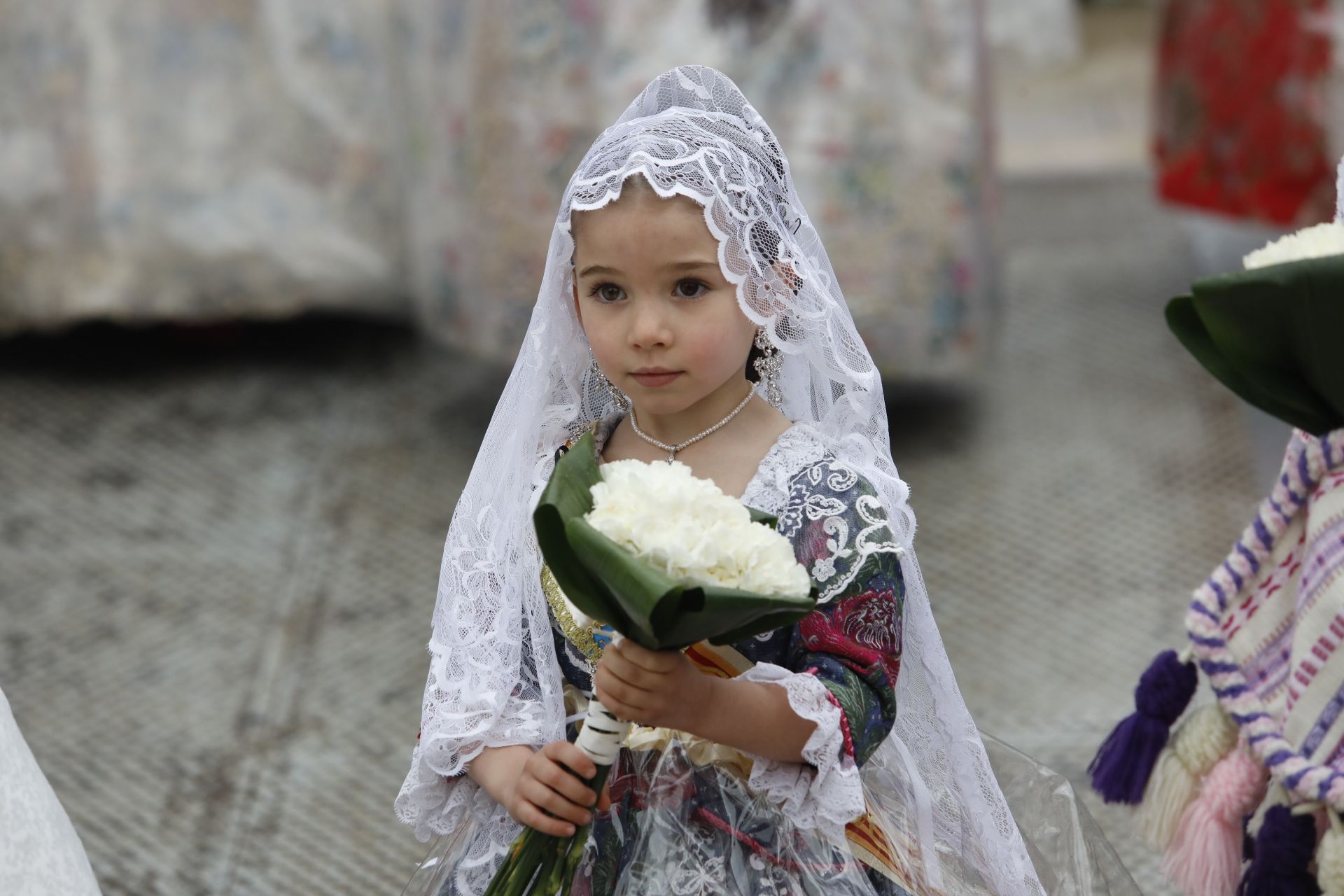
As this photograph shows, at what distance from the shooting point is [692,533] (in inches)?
54.1

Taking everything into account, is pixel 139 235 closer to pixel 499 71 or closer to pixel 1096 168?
pixel 499 71

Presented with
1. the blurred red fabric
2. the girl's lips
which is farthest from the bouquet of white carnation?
the blurred red fabric

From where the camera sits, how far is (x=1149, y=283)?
4465 millimetres

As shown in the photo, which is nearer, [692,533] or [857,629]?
[692,533]

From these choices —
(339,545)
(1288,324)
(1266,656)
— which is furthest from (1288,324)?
(339,545)

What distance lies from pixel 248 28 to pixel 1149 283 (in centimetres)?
245

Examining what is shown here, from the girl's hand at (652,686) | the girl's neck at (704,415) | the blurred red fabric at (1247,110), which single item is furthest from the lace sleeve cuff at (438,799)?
the blurred red fabric at (1247,110)

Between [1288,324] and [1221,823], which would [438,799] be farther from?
[1288,324]

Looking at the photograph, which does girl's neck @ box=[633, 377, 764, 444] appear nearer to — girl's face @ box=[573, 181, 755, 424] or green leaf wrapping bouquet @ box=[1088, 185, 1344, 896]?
girl's face @ box=[573, 181, 755, 424]

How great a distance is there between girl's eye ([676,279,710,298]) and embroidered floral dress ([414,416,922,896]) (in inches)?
7.5

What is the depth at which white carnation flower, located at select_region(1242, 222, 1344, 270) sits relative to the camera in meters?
1.67

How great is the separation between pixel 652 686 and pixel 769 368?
493 millimetres

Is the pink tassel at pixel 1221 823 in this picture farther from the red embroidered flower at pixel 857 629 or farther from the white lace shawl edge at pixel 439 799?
the white lace shawl edge at pixel 439 799

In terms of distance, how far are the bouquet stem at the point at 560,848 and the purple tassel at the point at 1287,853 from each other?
0.70 metres
